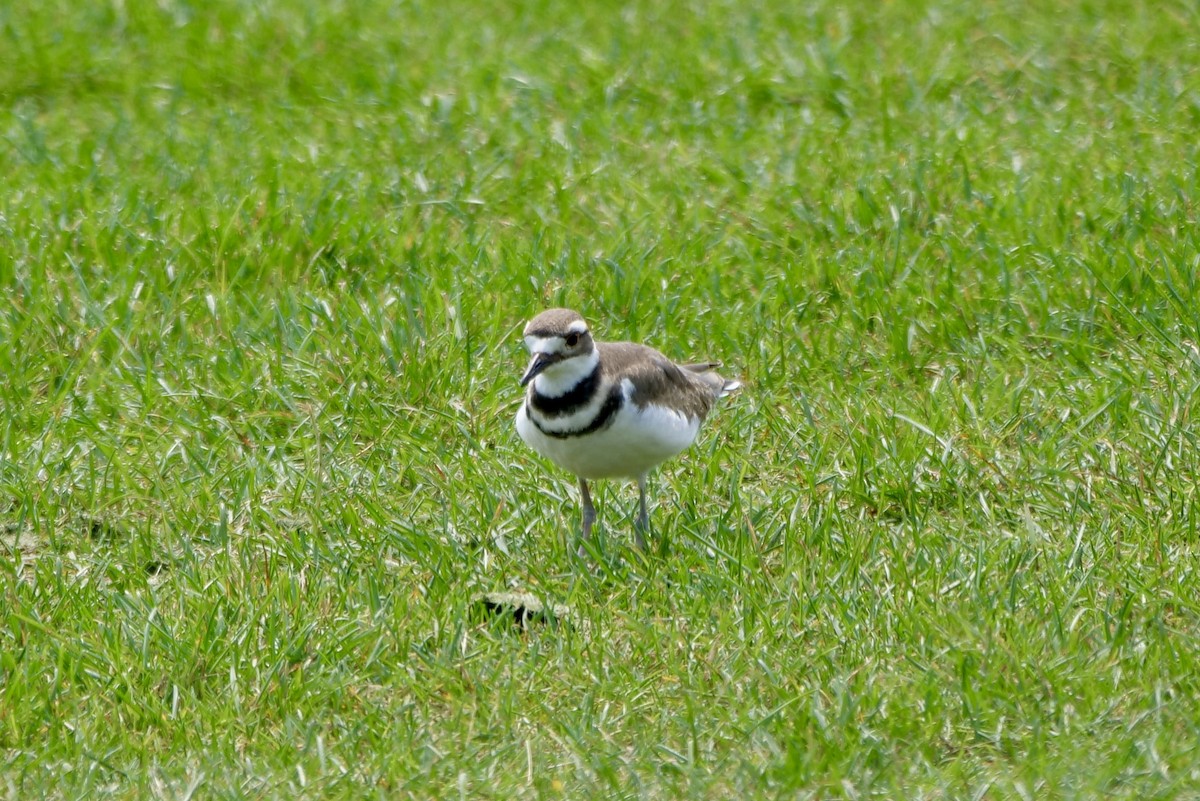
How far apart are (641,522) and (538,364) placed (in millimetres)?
789

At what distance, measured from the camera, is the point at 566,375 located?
5379 mm

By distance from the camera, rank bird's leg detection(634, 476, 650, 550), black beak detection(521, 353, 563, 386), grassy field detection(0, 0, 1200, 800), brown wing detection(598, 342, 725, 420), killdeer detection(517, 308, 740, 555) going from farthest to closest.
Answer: bird's leg detection(634, 476, 650, 550) < brown wing detection(598, 342, 725, 420) < killdeer detection(517, 308, 740, 555) < black beak detection(521, 353, 563, 386) < grassy field detection(0, 0, 1200, 800)

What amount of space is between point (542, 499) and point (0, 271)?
9.30 ft

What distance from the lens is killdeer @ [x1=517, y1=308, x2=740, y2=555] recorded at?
5312mm

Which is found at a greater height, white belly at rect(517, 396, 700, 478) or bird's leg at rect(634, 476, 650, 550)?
white belly at rect(517, 396, 700, 478)

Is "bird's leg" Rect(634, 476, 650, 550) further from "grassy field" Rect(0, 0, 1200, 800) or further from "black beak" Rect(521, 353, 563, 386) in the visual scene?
"black beak" Rect(521, 353, 563, 386)

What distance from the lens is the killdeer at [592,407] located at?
5312 mm

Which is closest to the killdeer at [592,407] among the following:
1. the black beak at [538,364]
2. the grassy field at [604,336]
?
the black beak at [538,364]

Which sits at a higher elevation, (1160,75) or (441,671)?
(1160,75)

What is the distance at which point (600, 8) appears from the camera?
10312 mm

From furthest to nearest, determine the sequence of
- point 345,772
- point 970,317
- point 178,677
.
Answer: point 970,317 → point 178,677 → point 345,772

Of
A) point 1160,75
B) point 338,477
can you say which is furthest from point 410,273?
point 1160,75

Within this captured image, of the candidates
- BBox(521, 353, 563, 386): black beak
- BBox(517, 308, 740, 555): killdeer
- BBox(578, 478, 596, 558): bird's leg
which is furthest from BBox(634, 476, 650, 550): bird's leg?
BBox(521, 353, 563, 386): black beak

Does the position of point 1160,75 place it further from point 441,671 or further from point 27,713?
point 27,713
